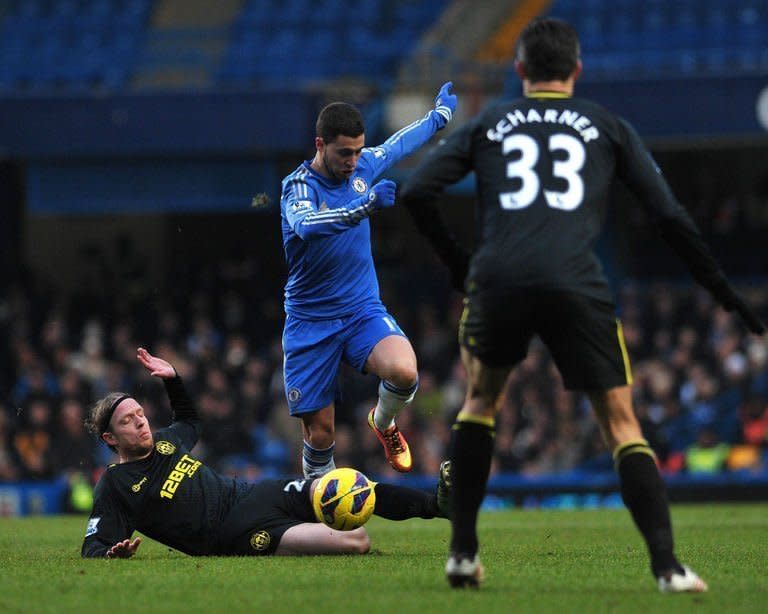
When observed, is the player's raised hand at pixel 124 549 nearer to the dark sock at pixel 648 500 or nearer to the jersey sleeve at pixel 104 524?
the jersey sleeve at pixel 104 524

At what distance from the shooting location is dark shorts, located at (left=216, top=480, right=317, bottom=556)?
8016 millimetres

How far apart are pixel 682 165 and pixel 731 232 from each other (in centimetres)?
130

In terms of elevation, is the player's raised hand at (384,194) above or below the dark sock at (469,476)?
above

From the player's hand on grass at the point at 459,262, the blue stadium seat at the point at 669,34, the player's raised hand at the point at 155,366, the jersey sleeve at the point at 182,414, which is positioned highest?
the blue stadium seat at the point at 669,34

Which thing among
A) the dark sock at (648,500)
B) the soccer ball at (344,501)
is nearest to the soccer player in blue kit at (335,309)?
the soccer ball at (344,501)

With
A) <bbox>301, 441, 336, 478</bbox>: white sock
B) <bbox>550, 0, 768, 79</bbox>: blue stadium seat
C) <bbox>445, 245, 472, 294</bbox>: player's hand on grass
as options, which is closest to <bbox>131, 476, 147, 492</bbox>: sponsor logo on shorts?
<bbox>301, 441, 336, 478</bbox>: white sock

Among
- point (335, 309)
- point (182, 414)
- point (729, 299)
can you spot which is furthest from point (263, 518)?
point (729, 299)

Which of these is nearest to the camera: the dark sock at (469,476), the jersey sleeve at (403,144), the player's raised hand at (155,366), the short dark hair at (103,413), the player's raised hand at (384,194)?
the dark sock at (469,476)

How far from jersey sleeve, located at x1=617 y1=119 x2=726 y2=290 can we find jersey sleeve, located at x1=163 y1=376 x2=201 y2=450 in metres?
3.53

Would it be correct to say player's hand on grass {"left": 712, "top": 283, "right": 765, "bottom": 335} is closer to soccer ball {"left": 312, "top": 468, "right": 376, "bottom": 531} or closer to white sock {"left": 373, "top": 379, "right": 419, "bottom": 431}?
soccer ball {"left": 312, "top": 468, "right": 376, "bottom": 531}

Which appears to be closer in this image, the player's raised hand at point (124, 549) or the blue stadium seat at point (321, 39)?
the player's raised hand at point (124, 549)

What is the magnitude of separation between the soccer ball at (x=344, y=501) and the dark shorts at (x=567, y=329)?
86.3 inches

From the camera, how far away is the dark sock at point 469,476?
19.3 ft

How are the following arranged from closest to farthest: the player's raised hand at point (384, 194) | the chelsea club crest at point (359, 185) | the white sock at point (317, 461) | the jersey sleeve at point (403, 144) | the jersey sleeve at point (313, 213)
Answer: the player's raised hand at point (384, 194) < the jersey sleeve at point (313, 213) < the chelsea club crest at point (359, 185) < the jersey sleeve at point (403, 144) < the white sock at point (317, 461)
